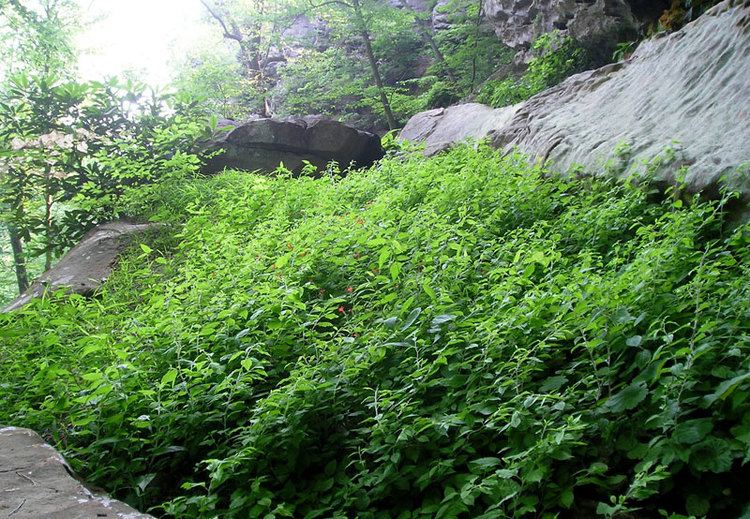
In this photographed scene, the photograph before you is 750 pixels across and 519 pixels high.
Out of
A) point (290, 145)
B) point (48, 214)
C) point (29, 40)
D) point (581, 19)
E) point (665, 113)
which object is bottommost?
point (665, 113)

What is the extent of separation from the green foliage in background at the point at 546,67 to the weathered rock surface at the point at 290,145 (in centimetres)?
329

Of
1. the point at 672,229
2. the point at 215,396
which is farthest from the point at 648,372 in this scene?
the point at 215,396

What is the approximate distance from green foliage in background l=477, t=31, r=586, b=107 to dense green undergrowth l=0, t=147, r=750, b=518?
19.6 ft

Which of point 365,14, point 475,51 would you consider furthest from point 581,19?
point 365,14

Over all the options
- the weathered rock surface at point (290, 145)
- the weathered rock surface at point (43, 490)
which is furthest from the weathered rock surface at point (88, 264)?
the weathered rock surface at point (43, 490)

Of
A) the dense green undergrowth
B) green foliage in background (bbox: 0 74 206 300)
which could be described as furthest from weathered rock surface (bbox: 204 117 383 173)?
the dense green undergrowth

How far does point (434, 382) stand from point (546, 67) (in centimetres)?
887

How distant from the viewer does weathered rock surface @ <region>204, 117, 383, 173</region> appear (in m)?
11.1

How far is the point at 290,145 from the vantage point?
38.5 ft

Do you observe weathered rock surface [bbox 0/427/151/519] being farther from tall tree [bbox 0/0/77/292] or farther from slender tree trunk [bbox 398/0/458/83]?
tall tree [bbox 0/0/77/292]

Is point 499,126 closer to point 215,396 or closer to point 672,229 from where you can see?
point 672,229

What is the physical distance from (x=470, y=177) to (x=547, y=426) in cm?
402

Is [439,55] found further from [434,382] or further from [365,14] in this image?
[434,382]

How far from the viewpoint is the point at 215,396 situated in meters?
2.98
